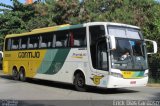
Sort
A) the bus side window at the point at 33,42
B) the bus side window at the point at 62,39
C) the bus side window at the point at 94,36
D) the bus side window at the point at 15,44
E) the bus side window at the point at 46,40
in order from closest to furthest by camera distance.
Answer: the bus side window at the point at 94,36
the bus side window at the point at 62,39
the bus side window at the point at 46,40
the bus side window at the point at 33,42
the bus side window at the point at 15,44

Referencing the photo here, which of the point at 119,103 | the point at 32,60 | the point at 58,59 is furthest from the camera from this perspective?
the point at 32,60

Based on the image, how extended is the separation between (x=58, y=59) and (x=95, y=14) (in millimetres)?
8538

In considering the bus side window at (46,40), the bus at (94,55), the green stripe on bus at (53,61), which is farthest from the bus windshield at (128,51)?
the bus side window at (46,40)

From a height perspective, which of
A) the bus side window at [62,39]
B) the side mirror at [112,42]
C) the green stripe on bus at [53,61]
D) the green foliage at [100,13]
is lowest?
the green stripe on bus at [53,61]

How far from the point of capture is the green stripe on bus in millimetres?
20947

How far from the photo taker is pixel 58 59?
21.3 m

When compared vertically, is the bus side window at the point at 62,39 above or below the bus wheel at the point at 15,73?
above

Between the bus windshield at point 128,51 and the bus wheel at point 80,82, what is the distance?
2320 millimetres

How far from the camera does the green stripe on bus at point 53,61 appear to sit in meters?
20.9

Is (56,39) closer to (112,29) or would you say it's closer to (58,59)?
(58,59)

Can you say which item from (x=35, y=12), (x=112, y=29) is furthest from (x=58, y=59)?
(x=35, y=12)

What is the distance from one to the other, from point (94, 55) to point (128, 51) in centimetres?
149

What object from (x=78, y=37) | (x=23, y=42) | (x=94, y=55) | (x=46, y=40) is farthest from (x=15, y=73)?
(x=94, y=55)

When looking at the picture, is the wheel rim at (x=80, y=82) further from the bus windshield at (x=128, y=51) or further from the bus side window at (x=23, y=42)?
the bus side window at (x=23, y=42)
